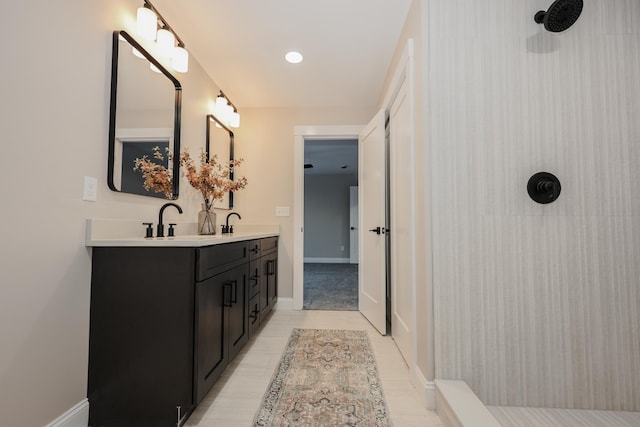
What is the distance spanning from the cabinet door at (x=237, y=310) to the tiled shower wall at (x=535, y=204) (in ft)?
3.85

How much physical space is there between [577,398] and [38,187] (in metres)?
2.60

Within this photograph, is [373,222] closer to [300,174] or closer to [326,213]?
[300,174]

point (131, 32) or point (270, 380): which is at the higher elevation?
point (131, 32)

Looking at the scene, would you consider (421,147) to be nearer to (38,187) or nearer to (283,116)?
(38,187)

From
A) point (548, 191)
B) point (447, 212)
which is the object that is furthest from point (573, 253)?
point (447, 212)

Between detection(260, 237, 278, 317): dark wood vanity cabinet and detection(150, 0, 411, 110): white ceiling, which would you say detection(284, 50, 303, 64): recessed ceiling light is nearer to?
detection(150, 0, 411, 110): white ceiling

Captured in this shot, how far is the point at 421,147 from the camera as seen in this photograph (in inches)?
63.5

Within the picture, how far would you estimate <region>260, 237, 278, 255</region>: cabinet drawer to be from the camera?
256 cm

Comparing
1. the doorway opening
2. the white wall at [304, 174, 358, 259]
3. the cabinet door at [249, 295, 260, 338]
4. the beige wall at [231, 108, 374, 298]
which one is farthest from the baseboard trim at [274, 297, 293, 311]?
the white wall at [304, 174, 358, 259]

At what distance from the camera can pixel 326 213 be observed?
7988 millimetres

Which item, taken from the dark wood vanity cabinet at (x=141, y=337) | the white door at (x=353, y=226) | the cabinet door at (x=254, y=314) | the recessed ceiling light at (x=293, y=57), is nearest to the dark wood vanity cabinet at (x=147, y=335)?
the dark wood vanity cabinet at (x=141, y=337)

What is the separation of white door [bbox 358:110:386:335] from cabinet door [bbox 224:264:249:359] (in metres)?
1.21

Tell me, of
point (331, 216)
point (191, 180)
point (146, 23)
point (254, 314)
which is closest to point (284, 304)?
point (254, 314)

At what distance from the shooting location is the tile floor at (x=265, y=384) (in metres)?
1.41
